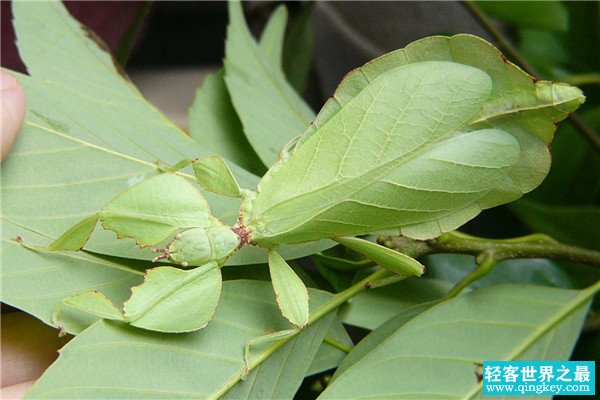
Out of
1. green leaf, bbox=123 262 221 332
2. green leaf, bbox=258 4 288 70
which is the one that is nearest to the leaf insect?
green leaf, bbox=123 262 221 332

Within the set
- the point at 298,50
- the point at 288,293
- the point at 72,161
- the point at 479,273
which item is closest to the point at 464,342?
the point at 479,273

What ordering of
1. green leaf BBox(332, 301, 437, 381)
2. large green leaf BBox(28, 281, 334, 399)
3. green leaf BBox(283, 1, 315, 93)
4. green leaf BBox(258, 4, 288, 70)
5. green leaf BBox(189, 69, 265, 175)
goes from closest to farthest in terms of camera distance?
large green leaf BBox(28, 281, 334, 399) < green leaf BBox(332, 301, 437, 381) < green leaf BBox(189, 69, 265, 175) < green leaf BBox(258, 4, 288, 70) < green leaf BBox(283, 1, 315, 93)

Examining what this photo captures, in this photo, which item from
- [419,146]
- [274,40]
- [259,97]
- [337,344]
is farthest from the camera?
[274,40]

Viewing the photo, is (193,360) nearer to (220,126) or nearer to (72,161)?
(72,161)

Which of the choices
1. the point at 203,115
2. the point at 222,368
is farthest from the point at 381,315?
the point at 203,115

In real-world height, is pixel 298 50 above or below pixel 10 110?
above

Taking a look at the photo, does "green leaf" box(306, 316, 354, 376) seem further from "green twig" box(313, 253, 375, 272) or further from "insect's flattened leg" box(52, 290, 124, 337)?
"insect's flattened leg" box(52, 290, 124, 337)

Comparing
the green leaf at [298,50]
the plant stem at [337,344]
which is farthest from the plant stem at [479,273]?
the green leaf at [298,50]
